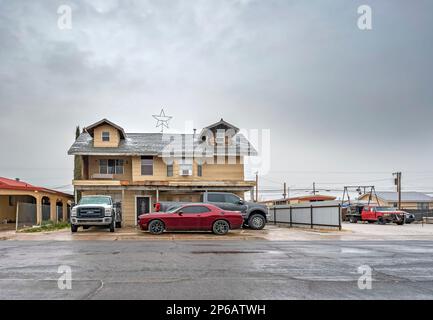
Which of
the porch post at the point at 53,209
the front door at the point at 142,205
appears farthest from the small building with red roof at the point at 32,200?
the front door at the point at 142,205

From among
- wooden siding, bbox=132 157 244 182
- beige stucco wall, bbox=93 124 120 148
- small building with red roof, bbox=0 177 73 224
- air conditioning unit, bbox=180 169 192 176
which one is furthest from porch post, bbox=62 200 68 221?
air conditioning unit, bbox=180 169 192 176

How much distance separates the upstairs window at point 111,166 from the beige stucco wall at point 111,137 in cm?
122

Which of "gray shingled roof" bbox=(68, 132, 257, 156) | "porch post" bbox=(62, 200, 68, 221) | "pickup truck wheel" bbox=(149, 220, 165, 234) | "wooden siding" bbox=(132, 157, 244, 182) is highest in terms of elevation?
"gray shingled roof" bbox=(68, 132, 257, 156)

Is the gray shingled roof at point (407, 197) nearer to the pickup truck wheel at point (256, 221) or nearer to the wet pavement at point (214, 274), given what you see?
the pickup truck wheel at point (256, 221)

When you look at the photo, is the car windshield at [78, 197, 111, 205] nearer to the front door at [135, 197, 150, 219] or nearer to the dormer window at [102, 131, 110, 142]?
the front door at [135, 197, 150, 219]

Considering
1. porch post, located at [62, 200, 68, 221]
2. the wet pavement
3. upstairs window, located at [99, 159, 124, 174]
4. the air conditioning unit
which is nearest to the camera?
the wet pavement

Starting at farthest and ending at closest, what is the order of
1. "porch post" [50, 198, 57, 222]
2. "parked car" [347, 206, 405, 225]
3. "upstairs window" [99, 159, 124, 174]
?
"parked car" [347, 206, 405, 225] → "porch post" [50, 198, 57, 222] → "upstairs window" [99, 159, 124, 174]

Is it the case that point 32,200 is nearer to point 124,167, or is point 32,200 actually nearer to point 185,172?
point 124,167

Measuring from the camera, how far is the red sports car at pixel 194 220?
2250cm

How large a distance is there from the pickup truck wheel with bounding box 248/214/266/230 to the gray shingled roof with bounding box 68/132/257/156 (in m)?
11.8

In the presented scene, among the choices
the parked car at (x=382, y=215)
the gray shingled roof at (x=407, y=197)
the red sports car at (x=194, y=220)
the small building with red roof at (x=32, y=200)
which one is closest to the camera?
the red sports car at (x=194, y=220)

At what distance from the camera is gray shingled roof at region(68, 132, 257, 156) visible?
37.2 meters

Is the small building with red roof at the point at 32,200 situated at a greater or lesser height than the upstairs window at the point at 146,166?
lesser

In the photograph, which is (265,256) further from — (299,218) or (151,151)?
(151,151)
